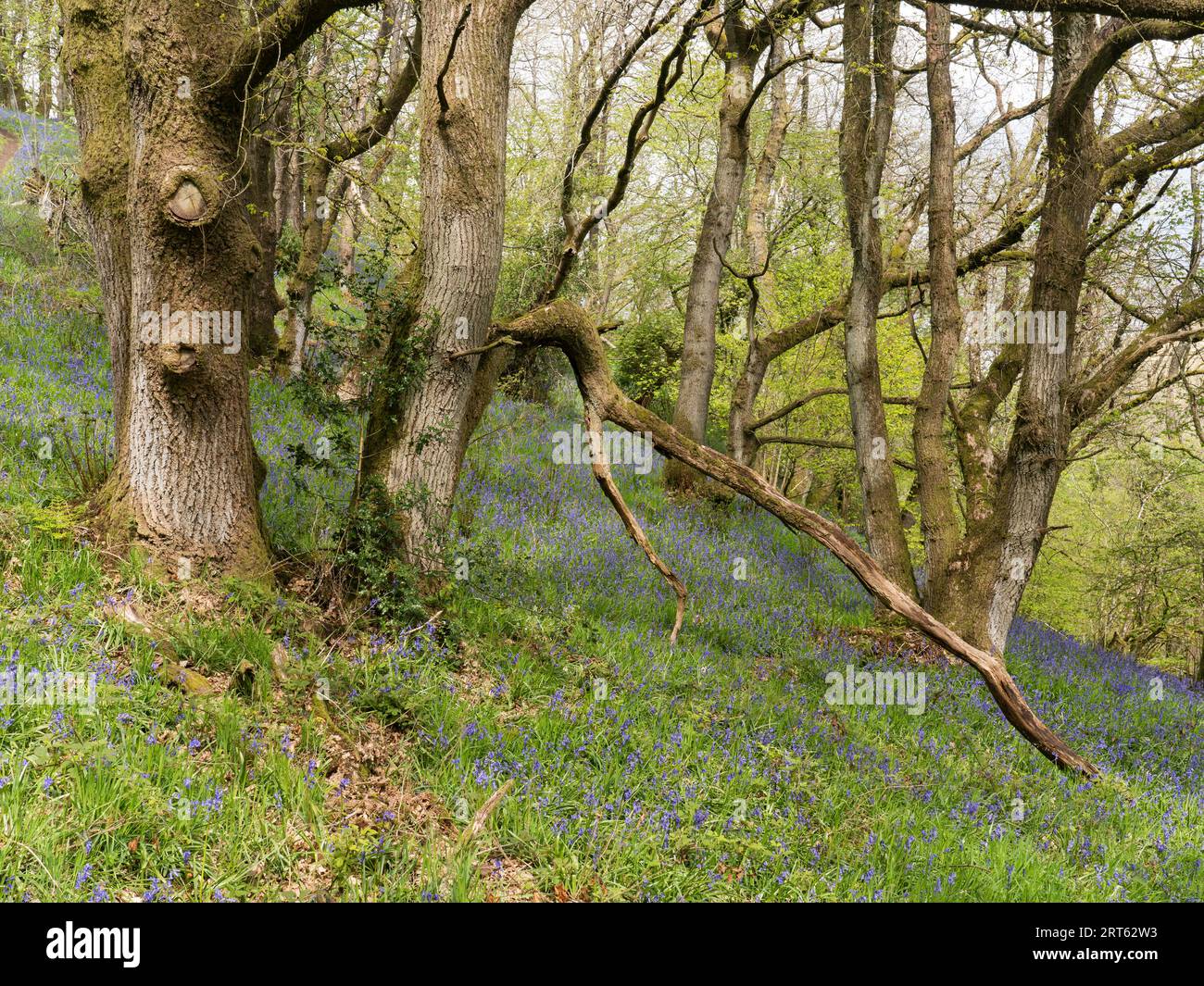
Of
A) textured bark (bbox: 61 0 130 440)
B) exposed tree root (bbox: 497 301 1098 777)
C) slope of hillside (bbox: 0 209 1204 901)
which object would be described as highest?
textured bark (bbox: 61 0 130 440)

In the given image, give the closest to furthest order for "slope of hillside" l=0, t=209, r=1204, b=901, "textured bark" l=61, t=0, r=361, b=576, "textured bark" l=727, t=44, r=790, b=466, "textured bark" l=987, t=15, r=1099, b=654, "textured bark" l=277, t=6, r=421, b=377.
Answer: "slope of hillside" l=0, t=209, r=1204, b=901 → "textured bark" l=61, t=0, r=361, b=576 → "textured bark" l=987, t=15, r=1099, b=654 → "textured bark" l=277, t=6, r=421, b=377 → "textured bark" l=727, t=44, r=790, b=466

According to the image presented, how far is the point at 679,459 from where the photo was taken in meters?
5.66

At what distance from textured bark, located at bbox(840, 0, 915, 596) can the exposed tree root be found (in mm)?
3588

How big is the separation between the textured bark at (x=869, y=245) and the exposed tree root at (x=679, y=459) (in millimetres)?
3588

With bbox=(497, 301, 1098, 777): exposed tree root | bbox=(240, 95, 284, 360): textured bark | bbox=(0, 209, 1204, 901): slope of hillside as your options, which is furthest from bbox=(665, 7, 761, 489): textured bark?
bbox=(240, 95, 284, 360): textured bark

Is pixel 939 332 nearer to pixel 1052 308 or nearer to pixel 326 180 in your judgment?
pixel 1052 308

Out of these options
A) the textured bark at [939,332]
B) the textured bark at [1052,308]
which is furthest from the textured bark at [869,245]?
the textured bark at [1052,308]

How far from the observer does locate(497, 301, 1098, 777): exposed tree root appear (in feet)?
17.0

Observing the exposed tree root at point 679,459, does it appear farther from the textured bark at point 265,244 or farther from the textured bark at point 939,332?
the textured bark at point 265,244

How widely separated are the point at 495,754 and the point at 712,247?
31.5 ft

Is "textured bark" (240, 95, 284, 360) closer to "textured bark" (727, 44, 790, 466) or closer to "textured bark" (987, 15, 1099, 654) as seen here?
"textured bark" (727, 44, 790, 466)
